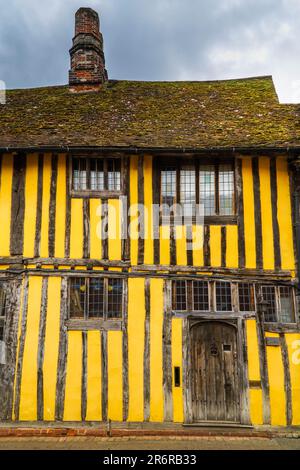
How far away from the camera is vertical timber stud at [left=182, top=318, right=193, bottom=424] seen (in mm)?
8547

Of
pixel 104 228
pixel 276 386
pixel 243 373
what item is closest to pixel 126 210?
pixel 104 228

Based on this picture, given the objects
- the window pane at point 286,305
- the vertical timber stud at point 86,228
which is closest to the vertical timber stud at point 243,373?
the window pane at point 286,305

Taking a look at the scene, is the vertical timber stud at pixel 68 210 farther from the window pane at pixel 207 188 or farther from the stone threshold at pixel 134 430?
the stone threshold at pixel 134 430

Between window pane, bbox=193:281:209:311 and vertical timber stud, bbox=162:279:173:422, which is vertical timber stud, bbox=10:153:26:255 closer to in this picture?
vertical timber stud, bbox=162:279:173:422

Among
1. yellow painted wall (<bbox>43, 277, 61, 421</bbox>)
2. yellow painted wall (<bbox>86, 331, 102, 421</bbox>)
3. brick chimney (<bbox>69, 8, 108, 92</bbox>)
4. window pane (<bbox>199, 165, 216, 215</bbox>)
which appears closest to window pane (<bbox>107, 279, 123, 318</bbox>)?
yellow painted wall (<bbox>86, 331, 102, 421</bbox>)

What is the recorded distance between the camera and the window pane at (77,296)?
901 cm

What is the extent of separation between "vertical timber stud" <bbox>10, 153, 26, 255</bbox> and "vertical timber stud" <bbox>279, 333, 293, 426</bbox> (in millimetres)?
5872

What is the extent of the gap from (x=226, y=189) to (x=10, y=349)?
19.0 ft

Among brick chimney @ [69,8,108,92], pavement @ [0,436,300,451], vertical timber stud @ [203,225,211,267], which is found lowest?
pavement @ [0,436,300,451]

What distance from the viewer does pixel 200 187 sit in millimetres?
9562

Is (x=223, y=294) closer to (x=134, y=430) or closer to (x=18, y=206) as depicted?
A: (x=134, y=430)

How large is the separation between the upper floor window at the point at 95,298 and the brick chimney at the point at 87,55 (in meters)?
6.65

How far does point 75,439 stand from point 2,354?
231 centimetres
